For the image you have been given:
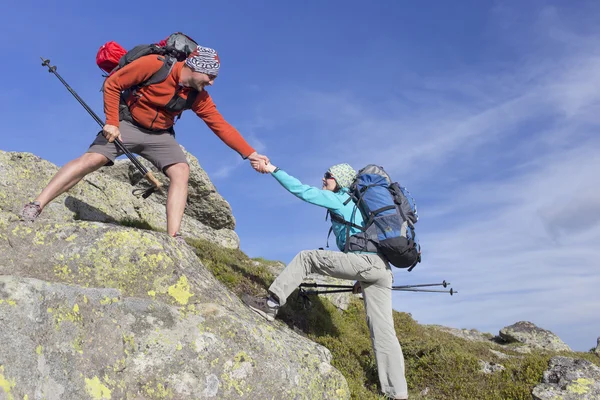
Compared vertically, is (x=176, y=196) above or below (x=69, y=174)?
above

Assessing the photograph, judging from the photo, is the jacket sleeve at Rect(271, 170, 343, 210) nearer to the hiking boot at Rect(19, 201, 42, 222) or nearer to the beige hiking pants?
the beige hiking pants

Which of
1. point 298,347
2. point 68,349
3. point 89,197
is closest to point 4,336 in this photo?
point 68,349

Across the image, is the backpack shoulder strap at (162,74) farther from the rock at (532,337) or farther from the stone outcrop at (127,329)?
the rock at (532,337)

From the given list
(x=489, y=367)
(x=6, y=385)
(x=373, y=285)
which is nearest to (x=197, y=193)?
(x=373, y=285)

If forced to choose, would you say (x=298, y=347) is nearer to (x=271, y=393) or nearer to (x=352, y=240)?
(x=271, y=393)

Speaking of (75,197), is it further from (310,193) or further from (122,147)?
(310,193)

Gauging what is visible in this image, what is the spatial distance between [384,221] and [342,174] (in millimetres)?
1306

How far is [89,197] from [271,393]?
9.00 metres

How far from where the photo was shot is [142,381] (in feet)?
17.8

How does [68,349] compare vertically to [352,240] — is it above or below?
below

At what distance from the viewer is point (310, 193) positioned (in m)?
8.54

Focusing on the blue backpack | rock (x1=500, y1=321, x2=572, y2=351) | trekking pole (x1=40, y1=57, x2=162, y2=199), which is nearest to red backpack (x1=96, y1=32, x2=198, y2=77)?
trekking pole (x1=40, y1=57, x2=162, y2=199)

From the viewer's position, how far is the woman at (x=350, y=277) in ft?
27.7

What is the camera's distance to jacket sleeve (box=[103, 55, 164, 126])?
8.23 meters
